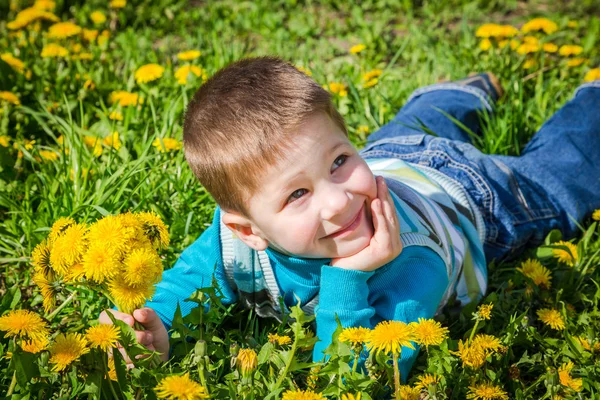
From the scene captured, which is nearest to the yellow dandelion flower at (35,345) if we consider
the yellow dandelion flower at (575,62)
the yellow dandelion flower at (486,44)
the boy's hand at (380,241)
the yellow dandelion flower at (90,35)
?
the boy's hand at (380,241)

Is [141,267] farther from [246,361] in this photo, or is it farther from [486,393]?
[486,393]

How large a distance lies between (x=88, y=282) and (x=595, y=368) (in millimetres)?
1191

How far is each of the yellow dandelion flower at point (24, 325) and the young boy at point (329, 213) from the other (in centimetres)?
17

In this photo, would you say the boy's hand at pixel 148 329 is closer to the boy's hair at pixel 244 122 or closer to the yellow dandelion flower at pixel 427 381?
the boy's hair at pixel 244 122

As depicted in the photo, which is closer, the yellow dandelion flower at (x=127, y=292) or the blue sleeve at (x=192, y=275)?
the yellow dandelion flower at (x=127, y=292)

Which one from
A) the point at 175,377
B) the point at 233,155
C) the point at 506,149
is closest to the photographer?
the point at 175,377

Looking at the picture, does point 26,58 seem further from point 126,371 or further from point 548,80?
point 548,80

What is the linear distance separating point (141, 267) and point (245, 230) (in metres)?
0.43

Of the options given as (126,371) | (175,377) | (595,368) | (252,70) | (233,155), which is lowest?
(595,368)

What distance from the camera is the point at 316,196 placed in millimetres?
1555

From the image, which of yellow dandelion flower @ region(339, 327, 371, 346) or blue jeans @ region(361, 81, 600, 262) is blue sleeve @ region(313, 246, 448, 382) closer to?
yellow dandelion flower @ region(339, 327, 371, 346)

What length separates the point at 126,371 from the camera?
57.1 inches

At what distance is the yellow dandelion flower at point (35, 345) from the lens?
138 cm

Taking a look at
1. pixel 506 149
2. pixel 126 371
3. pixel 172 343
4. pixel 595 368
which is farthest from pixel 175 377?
pixel 506 149
